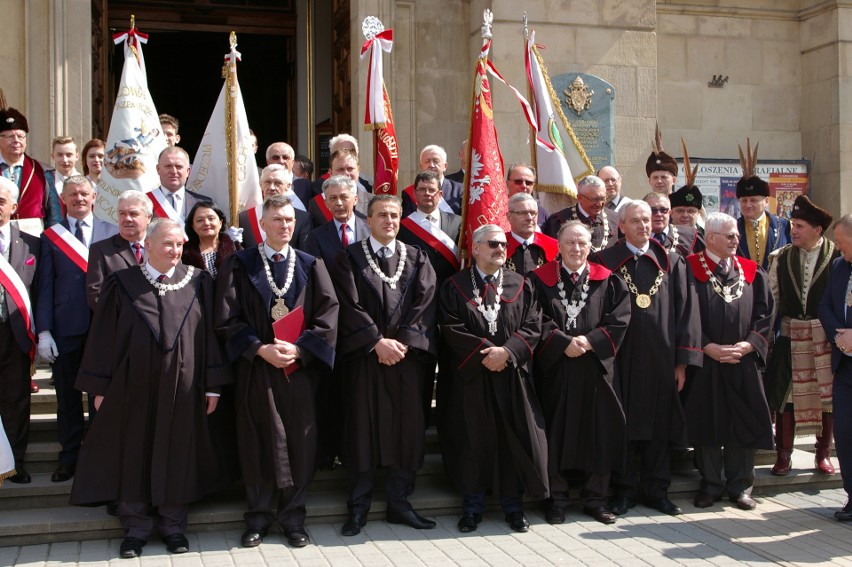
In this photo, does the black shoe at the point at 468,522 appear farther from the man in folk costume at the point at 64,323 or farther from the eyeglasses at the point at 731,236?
the eyeglasses at the point at 731,236

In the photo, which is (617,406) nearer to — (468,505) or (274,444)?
(468,505)

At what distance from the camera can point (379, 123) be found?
26.9 feet

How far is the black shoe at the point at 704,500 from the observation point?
6.97 m

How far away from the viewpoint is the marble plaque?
11203 mm

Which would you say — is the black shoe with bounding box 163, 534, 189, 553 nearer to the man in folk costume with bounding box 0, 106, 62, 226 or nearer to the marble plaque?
the man in folk costume with bounding box 0, 106, 62, 226

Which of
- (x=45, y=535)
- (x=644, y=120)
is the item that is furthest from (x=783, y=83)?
(x=45, y=535)

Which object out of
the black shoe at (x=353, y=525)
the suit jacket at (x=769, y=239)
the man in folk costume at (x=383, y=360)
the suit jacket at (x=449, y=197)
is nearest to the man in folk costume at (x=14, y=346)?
the man in folk costume at (x=383, y=360)

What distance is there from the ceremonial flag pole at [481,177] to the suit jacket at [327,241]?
72 centimetres

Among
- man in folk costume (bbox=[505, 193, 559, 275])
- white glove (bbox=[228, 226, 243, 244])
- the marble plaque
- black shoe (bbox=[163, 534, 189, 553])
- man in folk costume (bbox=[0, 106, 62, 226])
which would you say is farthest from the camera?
the marble plaque

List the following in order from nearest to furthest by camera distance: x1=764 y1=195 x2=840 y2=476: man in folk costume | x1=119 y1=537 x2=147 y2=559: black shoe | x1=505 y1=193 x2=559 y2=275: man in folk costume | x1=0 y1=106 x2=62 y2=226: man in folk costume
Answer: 1. x1=119 y1=537 x2=147 y2=559: black shoe
2. x1=505 y1=193 x2=559 y2=275: man in folk costume
3. x1=764 y1=195 x2=840 y2=476: man in folk costume
4. x1=0 y1=106 x2=62 y2=226: man in folk costume

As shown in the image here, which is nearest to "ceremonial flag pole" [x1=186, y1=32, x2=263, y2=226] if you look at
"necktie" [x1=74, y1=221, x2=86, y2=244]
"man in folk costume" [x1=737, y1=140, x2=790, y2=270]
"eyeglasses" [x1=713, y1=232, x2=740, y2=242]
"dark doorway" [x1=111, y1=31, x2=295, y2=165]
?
"necktie" [x1=74, y1=221, x2=86, y2=244]

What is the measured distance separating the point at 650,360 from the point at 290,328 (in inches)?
94.6

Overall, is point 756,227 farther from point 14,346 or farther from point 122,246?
point 14,346

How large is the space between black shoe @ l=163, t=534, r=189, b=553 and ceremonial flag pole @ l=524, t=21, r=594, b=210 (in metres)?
3.87
